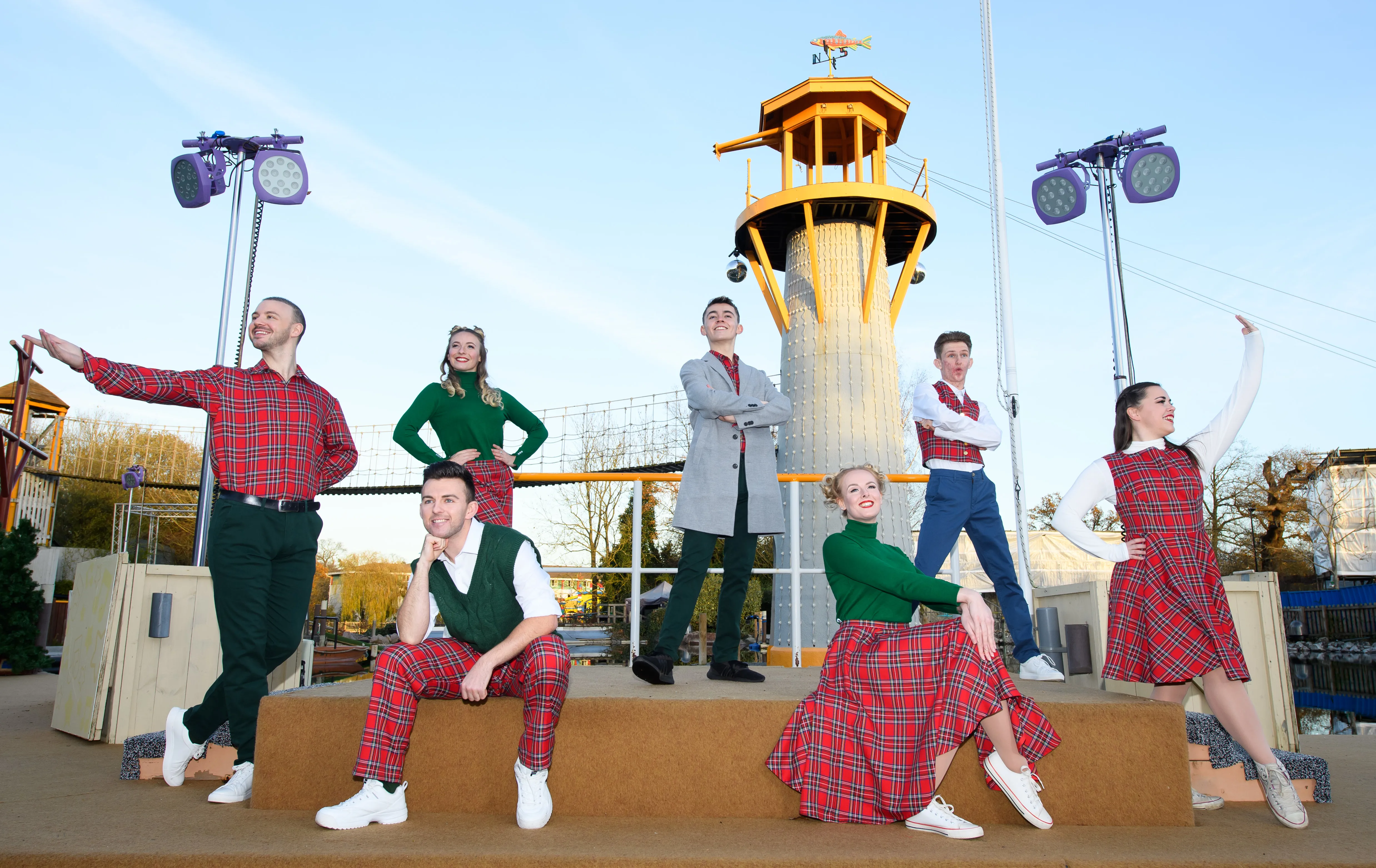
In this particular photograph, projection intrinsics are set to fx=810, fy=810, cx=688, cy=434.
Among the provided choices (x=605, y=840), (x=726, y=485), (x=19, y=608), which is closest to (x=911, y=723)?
(x=605, y=840)

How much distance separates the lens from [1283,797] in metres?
2.08

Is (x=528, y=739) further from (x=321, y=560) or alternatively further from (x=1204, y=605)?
(x=321, y=560)

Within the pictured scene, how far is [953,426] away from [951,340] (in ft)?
1.39

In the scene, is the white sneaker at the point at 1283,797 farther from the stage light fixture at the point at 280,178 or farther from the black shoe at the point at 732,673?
the stage light fixture at the point at 280,178

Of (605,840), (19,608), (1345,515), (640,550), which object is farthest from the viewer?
(1345,515)

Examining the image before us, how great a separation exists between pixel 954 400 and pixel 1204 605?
1365 millimetres

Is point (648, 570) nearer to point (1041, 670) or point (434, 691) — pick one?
point (1041, 670)

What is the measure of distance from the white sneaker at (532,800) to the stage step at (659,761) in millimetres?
145

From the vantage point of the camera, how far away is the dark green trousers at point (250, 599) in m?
2.35

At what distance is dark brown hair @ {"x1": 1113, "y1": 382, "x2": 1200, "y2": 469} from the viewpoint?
252 cm

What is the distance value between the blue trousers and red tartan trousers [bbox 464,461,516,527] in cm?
165

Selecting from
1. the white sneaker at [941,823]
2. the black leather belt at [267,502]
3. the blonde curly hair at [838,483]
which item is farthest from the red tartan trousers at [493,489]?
the white sneaker at [941,823]

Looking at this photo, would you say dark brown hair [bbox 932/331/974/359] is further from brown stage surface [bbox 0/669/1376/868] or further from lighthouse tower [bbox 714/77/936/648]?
lighthouse tower [bbox 714/77/936/648]

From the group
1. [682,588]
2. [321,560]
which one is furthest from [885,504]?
[321,560]
